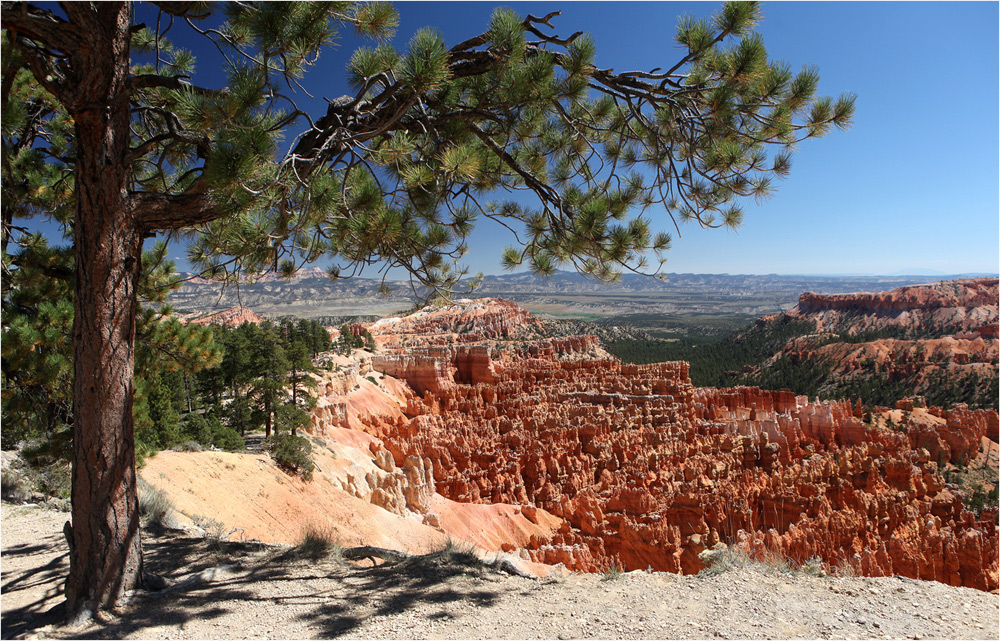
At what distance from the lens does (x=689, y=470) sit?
843 inches

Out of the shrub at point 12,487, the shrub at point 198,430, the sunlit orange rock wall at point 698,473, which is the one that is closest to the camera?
the shrub at point 12,487

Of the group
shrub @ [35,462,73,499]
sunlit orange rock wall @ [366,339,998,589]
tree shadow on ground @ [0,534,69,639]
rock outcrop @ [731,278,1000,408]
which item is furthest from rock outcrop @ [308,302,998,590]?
rock outcrop @ [731,278,1000,408]

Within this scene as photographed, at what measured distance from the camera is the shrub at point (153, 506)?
6.54 meters

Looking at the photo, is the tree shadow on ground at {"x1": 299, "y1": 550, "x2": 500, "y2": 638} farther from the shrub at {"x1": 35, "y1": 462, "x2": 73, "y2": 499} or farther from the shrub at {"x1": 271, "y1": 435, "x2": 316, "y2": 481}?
the shrub at {"x1": 271, "y1": 435, "x2": 316, "y2": 481}

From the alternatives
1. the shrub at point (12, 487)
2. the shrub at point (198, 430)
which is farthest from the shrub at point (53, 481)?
the shrub at point (198, 430)

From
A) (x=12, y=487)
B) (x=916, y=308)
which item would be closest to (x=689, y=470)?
(x=12, y=487)

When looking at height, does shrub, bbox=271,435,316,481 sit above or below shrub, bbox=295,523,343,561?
below

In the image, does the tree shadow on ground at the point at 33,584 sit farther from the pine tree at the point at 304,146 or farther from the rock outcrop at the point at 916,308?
the rock outcrop at the point at 916,308

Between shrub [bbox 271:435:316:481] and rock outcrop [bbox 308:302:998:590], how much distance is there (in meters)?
3.23

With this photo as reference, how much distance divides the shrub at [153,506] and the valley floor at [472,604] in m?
1.18

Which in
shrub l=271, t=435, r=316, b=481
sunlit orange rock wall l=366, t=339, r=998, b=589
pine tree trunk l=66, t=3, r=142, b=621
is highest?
pine tree trunk l=66, t=3, r=142, b=621

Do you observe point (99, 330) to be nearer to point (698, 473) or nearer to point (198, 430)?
point (198, 430)

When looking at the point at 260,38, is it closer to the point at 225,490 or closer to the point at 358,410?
the point at 225,490

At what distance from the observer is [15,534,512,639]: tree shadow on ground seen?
3639mm
